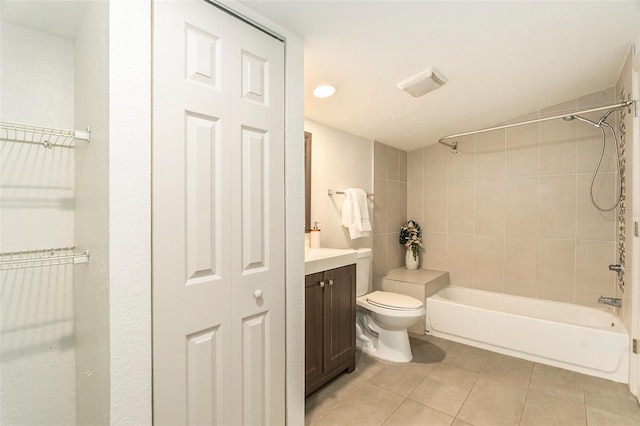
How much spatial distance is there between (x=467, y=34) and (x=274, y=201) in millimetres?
1431

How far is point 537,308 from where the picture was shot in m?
2.92

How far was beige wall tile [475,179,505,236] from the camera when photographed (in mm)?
3168

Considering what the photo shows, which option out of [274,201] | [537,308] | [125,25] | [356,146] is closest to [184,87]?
[125,25]

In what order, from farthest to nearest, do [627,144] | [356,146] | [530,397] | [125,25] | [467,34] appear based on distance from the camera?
[356,146] → [627,144] → [530,397] → [467,34] → [125,25]

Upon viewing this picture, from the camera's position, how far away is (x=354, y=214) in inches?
111

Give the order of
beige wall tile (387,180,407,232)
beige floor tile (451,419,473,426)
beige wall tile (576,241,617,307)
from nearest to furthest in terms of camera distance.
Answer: beige floor tile (451,419,473,426) → beige wall tile (576,241,617,307) → beige wall tile (387,180,407,232)

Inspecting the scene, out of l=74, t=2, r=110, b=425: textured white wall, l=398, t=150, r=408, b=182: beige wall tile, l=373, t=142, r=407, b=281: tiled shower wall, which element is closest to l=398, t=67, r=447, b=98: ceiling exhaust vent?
l=373, t=142, r=407, b=281: tiled shower wall

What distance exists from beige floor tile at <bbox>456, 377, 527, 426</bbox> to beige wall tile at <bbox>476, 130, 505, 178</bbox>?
204 centimetres

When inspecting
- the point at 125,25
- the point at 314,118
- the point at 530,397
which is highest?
the point at 314,118

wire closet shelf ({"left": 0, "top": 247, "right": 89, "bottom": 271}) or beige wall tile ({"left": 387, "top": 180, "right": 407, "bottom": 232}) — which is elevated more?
beige wall tile ({"left": 387, "top": 180, "right": 407, "bottom": 232})

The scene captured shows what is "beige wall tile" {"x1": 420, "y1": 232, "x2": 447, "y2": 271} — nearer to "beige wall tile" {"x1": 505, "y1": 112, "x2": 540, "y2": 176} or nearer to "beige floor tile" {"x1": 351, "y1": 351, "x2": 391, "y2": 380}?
"beige wall tile" {"x1": 505, "y1": 112, "x2": 540, "y2": 176}

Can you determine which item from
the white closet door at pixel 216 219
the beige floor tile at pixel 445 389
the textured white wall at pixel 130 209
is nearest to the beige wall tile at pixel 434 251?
the beige floor tile at pixel 445 389

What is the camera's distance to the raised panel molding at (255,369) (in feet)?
4.45

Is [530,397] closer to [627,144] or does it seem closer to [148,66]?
[627,144]
